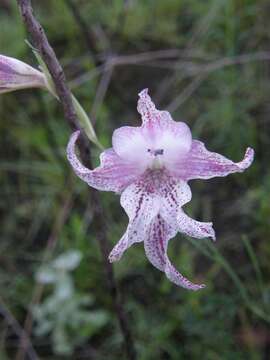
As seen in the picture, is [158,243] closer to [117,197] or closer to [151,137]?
[151,137]

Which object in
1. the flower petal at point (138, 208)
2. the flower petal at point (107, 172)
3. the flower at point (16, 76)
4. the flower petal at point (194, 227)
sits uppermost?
the flower at point (16, 76)

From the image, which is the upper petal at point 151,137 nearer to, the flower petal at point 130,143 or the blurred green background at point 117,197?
the flower petal at point 130,143

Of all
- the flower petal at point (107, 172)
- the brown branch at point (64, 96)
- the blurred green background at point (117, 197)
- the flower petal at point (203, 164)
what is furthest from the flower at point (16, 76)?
the blurred green background at point (117, 197)

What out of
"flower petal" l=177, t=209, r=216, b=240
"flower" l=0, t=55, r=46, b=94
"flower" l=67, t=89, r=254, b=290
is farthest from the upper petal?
"flower" l=0, t=55, r=46, b=94

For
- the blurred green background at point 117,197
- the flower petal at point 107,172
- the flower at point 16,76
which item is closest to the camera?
the flower petal at point 107,172

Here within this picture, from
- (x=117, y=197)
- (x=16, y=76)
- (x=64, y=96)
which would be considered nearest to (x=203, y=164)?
(x=64, y=96)

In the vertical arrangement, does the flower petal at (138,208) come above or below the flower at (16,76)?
below

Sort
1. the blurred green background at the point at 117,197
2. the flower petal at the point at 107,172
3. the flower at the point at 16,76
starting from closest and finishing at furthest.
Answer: the flower petal at the point at 107,172, the flower at the point at 16,76, the blurred green background at the point at 117,197

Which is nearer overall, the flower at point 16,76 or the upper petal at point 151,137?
the upper petal at point 151,137
